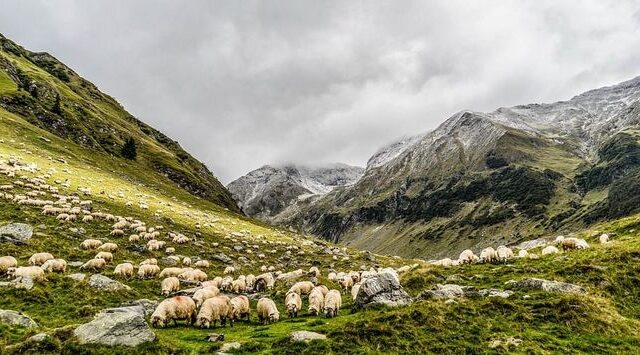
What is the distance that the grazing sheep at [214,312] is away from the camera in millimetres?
24141

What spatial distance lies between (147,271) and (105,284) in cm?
549

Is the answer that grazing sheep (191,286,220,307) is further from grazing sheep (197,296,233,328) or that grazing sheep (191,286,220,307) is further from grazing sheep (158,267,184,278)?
grazing sheep (158,267,184,278)

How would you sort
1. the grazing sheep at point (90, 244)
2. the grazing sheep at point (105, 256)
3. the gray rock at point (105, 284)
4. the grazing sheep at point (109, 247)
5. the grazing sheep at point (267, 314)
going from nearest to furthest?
the grazing sheep at point (267, 314) < the gray rock at point (105, 284) < the grazing sheep at point (105, 256) < the grazing sheep at point (109, 247) < the grazing sheep at point (90, 244)

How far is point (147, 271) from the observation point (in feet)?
116

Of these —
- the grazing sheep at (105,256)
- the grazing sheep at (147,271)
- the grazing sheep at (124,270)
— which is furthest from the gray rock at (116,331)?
the grazing sheep at (105,256)

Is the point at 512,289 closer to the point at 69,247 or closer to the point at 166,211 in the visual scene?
the point at 69,247

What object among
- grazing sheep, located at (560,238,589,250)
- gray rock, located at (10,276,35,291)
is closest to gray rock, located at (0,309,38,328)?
gray rock, located at (10,276,35,291)

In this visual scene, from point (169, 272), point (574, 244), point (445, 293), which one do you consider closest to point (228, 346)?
point (445, 293)

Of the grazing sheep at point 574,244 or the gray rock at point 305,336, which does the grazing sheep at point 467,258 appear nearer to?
the grazing sheep at point 574,244

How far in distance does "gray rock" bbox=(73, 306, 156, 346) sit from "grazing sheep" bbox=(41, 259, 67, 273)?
46.9 feet

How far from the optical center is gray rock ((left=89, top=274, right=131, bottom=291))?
2925cm

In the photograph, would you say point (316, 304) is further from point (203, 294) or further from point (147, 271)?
point (147, 271)

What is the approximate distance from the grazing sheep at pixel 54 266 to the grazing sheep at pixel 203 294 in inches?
447

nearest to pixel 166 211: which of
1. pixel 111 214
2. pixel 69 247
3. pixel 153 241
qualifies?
pixel 111 214
